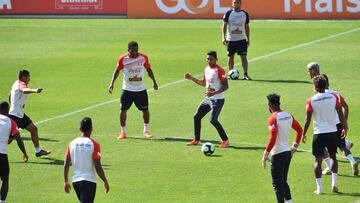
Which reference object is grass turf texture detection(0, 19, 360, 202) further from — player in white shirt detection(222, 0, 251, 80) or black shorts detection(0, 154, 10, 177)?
player in white shirt detection(222, 0, 251, 80)

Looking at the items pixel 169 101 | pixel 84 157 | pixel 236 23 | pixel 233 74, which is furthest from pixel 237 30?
pixel 84 157

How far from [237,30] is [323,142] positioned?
13.4m

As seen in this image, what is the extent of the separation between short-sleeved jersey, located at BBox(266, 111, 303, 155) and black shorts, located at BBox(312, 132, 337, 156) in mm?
1330

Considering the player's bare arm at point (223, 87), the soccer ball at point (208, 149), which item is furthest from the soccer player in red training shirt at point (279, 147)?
the player's bare arm at point (223, 87)

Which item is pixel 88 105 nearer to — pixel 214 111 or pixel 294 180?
pixel 214 111

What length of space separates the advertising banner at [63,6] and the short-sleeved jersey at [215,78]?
2217cm

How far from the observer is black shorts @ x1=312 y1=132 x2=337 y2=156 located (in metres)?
19.0

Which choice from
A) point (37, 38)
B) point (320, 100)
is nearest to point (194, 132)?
point (320, 100)

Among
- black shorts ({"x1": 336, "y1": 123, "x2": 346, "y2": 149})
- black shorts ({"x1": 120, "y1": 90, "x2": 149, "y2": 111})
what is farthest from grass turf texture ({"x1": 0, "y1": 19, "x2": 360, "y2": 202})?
black shorts ({"x1": 120, "y1": 90, "x2": 149, "y2": 111})

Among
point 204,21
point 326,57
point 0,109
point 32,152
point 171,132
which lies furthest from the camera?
point 204,21

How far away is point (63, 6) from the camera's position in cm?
4588

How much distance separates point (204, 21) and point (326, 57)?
9.71m

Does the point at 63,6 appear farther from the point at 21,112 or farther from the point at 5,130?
the point at 5,130

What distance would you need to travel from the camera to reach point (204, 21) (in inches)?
1716
